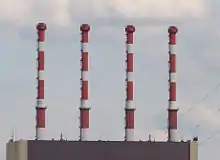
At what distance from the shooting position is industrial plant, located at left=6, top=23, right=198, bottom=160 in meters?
24.8

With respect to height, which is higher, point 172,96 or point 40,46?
point 40,46

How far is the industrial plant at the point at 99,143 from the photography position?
24.8 metres

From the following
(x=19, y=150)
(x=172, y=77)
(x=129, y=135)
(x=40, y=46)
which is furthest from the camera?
(x=172, y=77)

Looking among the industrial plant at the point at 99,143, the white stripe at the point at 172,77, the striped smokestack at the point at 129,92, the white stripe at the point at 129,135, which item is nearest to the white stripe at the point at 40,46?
the industrial plant at the point at 99,143

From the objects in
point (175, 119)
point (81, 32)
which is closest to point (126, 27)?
point (81, 32)

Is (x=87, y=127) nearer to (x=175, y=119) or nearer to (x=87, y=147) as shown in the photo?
(x=87, y=147)

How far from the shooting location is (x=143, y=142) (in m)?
25.3

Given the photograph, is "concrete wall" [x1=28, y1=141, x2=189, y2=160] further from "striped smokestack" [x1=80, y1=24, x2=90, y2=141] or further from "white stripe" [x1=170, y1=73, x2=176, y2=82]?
"white stripe" [x1=170, y1=73, x2=176, y2=82]

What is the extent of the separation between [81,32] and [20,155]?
516cm

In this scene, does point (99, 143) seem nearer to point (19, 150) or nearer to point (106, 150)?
point (106, 150)

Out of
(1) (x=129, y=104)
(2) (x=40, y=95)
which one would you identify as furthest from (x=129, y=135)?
(2) (x=40, y=95)

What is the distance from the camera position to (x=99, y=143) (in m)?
25.0

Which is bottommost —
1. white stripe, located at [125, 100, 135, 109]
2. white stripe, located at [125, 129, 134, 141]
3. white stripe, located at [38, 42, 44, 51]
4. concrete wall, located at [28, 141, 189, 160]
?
concrete wall, located at [28, 141, 189, 160]

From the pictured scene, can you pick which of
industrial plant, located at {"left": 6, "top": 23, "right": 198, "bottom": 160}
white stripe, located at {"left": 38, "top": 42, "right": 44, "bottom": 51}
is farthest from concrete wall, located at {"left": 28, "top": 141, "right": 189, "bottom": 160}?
white stripe, located at {"left": 38, "top": 42, "right": 44, "bottom": 51}
